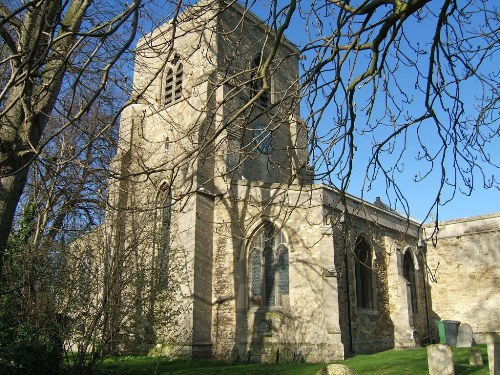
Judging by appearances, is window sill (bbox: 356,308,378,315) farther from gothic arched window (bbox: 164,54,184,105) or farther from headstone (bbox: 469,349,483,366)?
gothic arched window (bbox: 164,54,184,105)

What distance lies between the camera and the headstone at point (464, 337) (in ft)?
54.3

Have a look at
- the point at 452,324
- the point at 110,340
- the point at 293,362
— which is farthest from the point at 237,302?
the point at 452,324

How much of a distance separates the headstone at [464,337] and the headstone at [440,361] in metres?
8.86

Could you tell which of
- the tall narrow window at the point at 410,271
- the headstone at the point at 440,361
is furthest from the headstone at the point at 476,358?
the tall narrow window at the point at 410,271

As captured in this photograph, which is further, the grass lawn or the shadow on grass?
the grass lawn

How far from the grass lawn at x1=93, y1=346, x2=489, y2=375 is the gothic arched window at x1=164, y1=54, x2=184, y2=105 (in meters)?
10.9

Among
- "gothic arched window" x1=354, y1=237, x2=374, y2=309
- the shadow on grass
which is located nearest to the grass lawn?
the shadow on grass

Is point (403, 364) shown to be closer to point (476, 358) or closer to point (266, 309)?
point (476, 358)

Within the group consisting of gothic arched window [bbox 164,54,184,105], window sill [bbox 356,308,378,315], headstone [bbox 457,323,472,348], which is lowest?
headstone [bbox 457,323,472,348]

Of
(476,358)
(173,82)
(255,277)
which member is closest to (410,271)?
(255,277)

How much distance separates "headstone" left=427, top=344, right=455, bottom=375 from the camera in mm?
8727

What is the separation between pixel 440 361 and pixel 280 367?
14.6ft

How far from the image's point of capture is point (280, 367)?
12.0 metres

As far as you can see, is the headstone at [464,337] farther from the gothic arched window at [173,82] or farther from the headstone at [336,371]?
the gothic arched window at [173,82]
